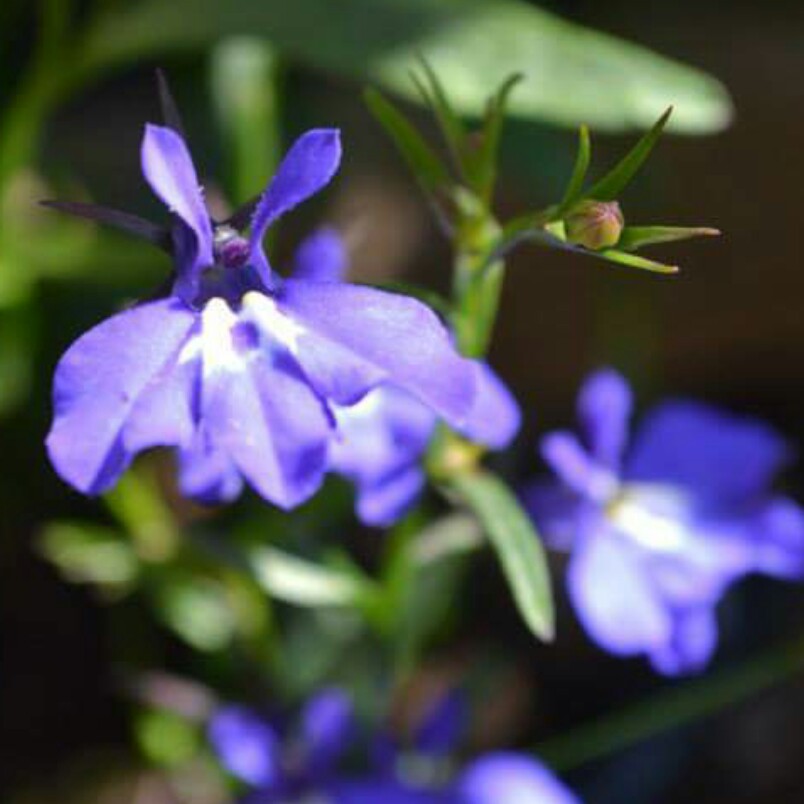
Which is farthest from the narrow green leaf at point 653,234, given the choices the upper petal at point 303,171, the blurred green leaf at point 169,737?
the blurred green leaf at point 169,737

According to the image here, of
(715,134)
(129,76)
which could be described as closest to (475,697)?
(715,134)

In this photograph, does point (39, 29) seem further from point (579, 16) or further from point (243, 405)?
point (243, 405)

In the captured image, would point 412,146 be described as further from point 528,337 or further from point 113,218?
point 528,337

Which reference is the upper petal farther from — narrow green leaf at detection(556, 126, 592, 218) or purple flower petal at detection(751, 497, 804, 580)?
purple flower petal at detection(751, 497, 804, 580)

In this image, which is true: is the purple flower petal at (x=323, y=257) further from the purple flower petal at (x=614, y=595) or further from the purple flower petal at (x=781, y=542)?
the purple flower petal at (x=781, y=542)

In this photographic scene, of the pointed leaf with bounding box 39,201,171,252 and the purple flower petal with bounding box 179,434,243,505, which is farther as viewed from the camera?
the purple flower petal with bounding box 179,434,243,505

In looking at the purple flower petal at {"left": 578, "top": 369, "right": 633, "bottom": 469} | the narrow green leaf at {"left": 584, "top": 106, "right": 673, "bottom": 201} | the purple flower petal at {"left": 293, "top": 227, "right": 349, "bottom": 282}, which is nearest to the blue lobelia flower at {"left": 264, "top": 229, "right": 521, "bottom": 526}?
the purple flower petal at {"left": 293, "top": 227, "right": 349, "bottom": 282}
